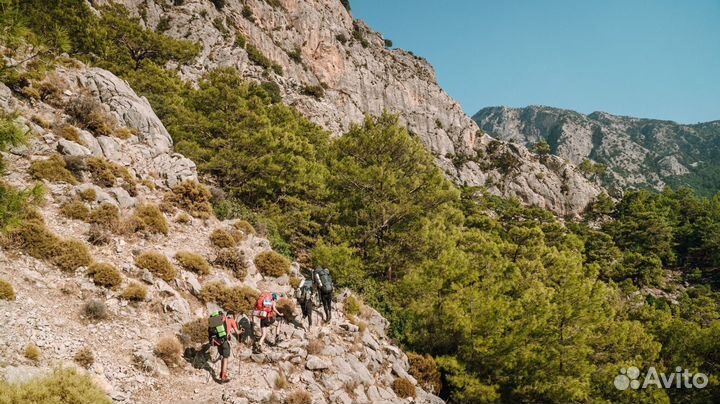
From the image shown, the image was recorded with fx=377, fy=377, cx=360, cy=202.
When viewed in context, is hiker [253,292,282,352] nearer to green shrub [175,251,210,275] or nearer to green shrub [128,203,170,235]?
green shrub [175,251,210,275]

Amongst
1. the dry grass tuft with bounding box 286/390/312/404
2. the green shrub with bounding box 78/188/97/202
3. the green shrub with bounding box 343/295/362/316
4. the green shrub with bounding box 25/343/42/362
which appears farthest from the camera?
the green shrub with bounding box 343/295/362/316

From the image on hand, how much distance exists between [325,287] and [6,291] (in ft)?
26.5

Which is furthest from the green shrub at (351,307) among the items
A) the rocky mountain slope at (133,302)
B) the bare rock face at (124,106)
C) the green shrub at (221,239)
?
the bare rock face at (124,106)

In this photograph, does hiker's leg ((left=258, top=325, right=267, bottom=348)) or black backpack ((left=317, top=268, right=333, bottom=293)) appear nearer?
hiker's leg ((left=258, top=325, right=267, bottom=348))

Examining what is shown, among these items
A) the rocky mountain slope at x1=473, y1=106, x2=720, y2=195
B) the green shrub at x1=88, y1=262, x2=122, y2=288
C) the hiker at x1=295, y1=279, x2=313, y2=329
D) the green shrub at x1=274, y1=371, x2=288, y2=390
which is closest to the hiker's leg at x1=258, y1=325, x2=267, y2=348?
the green shrub at x1=274, y1=371, x2=288, y2=390

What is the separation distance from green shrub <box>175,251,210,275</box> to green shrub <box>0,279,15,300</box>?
4.49 m

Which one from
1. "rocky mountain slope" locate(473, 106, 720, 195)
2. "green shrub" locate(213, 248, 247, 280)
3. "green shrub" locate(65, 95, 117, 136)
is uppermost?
"rocky mountain slope" locate(473, 106, 720, 195)

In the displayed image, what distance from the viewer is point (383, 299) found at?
16.8 metres

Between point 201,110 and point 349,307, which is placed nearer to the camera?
point 349,307

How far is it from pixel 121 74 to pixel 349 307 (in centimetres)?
2525

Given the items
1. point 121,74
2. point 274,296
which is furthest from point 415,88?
point 274,296

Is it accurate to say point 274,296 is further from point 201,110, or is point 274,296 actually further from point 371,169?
point 201,110

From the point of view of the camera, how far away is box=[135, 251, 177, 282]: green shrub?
1159cm

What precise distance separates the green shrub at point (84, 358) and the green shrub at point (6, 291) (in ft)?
7.06
